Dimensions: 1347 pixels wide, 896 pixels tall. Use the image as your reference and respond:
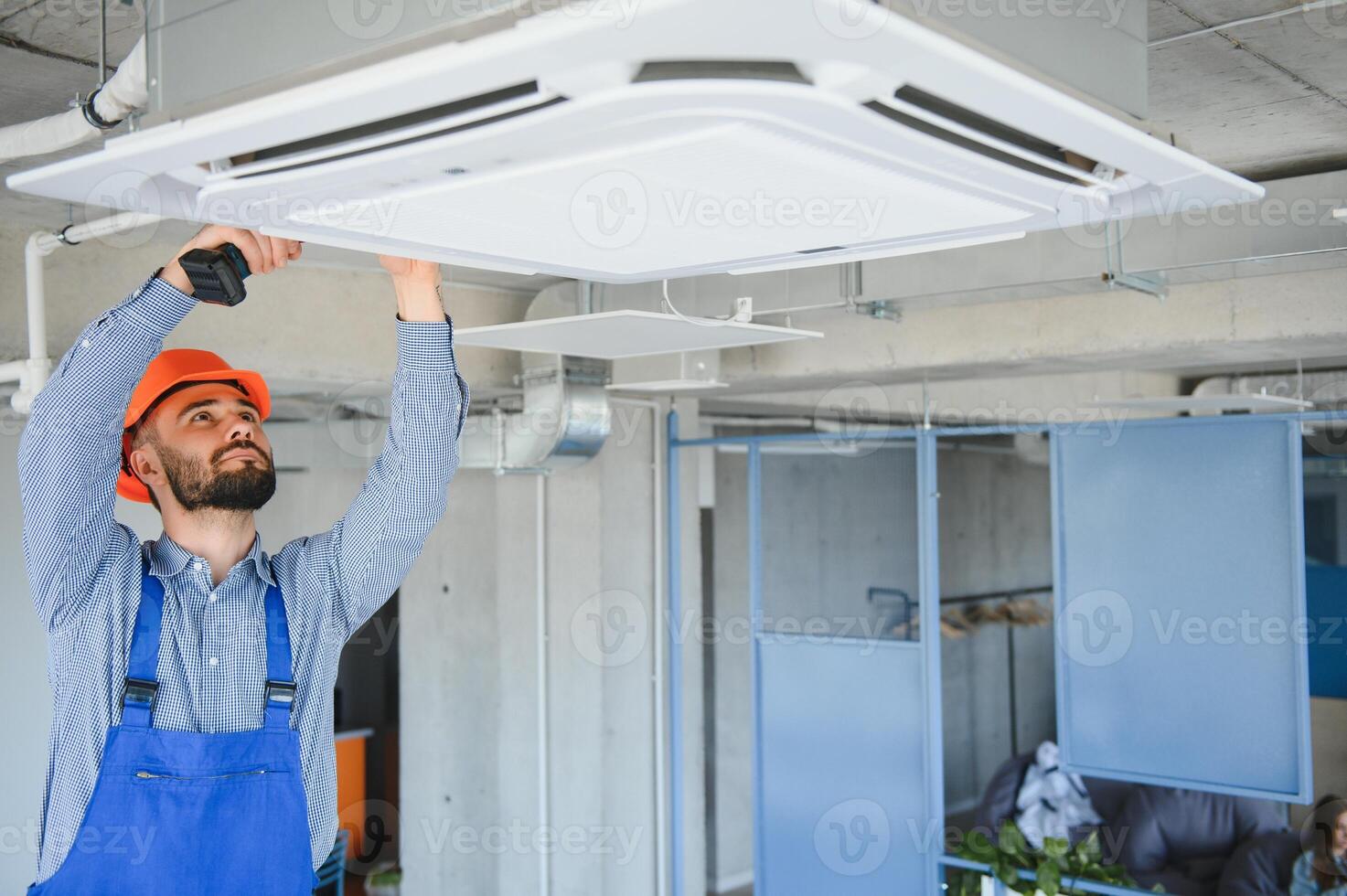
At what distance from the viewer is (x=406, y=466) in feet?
5.30

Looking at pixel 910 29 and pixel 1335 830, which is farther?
pixel 1335 830

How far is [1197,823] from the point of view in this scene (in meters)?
5.02

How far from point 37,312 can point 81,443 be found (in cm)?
190

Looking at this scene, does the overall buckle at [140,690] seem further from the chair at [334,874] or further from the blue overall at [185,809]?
the chair at [334,874]

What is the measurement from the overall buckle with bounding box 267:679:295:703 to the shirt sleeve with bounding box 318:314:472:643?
0.13 metres

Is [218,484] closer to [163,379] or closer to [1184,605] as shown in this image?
[163,379]

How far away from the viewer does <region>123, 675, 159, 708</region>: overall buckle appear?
1534 millimetres

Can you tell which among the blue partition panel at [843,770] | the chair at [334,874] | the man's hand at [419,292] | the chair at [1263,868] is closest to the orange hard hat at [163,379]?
the man's hand at [419,292]

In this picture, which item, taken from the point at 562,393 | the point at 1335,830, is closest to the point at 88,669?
the point at 562,393

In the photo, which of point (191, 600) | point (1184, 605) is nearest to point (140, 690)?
point (191, 600)

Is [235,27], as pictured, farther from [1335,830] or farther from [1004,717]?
[1004,717]

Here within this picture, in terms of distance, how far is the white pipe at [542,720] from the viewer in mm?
4930

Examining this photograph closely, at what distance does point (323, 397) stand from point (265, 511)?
5.40ft

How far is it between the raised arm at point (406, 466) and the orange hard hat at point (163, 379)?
1.01 feet
